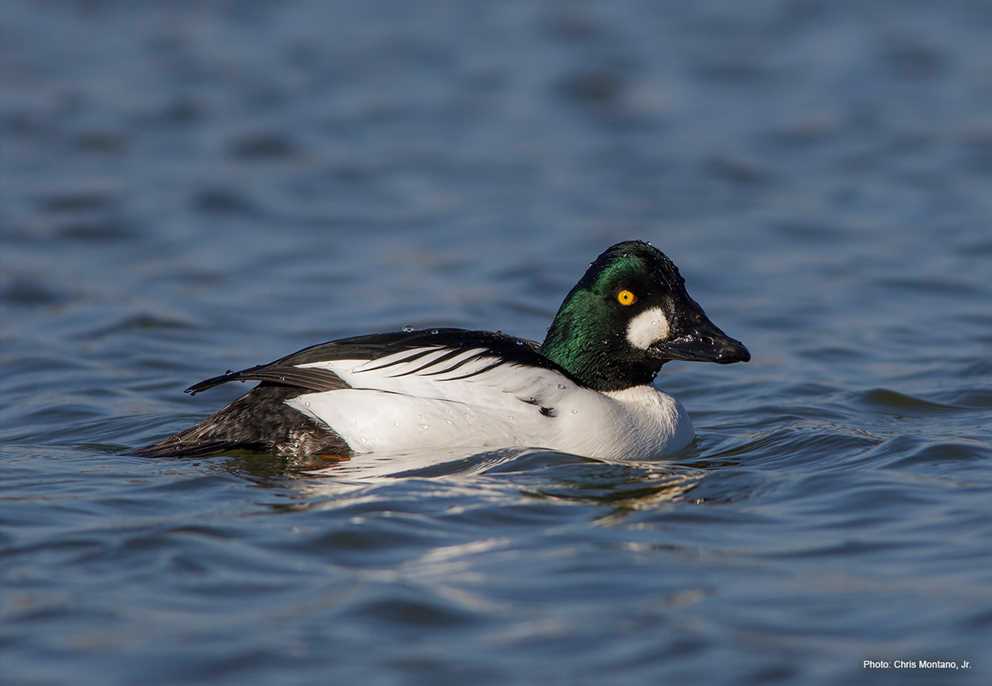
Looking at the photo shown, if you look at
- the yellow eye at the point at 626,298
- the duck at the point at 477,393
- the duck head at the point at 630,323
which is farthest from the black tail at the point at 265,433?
the yellow eye at the point at 626,298

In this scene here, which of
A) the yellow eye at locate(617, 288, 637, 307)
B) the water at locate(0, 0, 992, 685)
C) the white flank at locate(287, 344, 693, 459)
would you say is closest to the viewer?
the water at locate(0, 0, 992, 685)

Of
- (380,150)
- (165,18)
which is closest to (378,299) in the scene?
(380,150)

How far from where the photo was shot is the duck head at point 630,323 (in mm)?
8031

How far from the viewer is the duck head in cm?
803

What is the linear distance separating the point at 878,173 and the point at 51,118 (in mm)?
8231

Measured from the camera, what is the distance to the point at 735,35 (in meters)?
19.2

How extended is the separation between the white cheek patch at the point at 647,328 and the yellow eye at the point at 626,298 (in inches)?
3.1

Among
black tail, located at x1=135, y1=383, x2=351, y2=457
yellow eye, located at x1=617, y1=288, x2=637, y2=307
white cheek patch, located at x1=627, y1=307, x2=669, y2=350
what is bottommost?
black tail, located at x1=135, y1=383, x2=351, y2=457

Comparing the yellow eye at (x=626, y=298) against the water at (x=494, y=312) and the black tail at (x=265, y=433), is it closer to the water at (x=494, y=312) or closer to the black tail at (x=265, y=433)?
the water at (x=494, y=312)

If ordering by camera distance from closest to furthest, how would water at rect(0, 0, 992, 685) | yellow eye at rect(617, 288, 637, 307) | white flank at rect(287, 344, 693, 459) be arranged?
water at rect(0, 0, 992, 685), white flank at rect(287, 344, 693, 459), yellow eye at rect(617, 288, 637, 307)

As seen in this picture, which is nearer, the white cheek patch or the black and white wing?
the black and white wing

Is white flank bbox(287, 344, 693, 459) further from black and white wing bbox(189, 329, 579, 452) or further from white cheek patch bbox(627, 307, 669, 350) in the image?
white cheek patch bbox(627, 307, 669, 350)

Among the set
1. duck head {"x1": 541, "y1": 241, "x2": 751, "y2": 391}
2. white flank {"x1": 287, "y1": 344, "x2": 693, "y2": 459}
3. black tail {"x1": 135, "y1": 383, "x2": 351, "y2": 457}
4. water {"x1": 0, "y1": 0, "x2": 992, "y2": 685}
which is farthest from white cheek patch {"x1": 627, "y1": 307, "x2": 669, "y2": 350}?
black tail {"x1": 135, "y1": 383, "x2": 351, "y2": 457}

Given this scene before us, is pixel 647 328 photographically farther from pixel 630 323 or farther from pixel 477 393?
pixel 477 393
